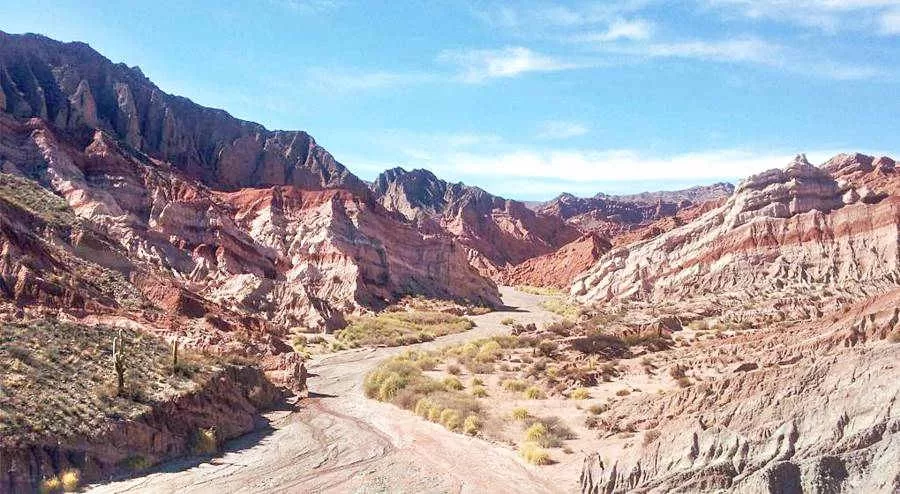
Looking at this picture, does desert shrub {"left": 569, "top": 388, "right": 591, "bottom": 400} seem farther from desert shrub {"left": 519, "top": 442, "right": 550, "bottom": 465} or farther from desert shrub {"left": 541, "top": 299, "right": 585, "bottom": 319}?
desert shrub {"left": 541, "top": 299, "right": 585, "bottom": 319}

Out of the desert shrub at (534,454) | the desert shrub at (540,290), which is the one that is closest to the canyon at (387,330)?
the desert shrub at (534,454)

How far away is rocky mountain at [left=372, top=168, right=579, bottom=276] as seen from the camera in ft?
459

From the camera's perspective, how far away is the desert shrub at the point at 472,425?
21.2m

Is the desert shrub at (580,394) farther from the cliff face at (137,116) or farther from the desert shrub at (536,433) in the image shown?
the cliff face at (137,116)

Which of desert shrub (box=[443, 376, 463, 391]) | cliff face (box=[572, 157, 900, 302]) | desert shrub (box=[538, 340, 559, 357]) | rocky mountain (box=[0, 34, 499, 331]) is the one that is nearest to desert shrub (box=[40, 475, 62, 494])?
rocky mountain (box=[0, 34, 499, 331])

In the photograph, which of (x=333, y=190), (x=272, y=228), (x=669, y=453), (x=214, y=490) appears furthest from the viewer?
(x=333, y=190)

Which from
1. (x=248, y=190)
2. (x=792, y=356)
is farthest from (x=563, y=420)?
(x=248, y=190)

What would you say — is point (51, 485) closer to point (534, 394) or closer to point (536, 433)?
point (536, 433)

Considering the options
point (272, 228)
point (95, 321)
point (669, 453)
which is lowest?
point (669, 453)

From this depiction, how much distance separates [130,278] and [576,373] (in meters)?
25.7

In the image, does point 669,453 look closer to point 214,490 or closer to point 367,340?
point 214,490

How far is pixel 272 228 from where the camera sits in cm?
7606

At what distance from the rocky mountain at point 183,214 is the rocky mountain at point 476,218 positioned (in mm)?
42973

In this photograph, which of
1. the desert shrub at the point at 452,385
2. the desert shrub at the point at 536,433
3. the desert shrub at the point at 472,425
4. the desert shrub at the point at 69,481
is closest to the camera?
the desert shrub at the point at 69,481
